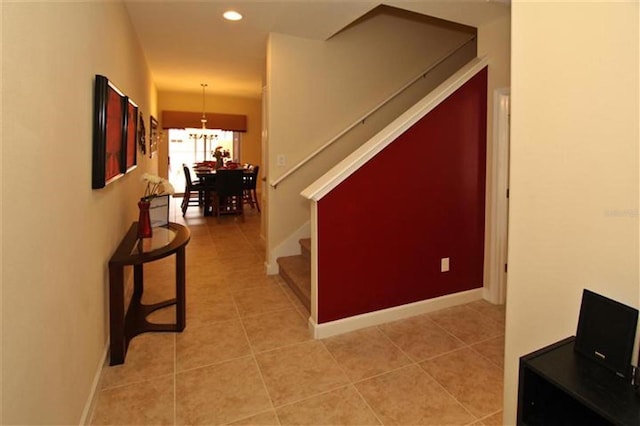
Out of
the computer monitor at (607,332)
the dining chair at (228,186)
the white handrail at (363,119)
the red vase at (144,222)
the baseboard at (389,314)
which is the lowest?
the baseboard at (389,314)

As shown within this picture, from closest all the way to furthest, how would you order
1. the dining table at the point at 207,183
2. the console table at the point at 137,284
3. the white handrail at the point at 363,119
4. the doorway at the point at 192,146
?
the console table at the point at 137,284, the white handrail at the point at 363,119, the dining table at the point at 207,183, the doorway at the point at 192,146

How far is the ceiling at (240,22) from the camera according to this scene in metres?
2.85

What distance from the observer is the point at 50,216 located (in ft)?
4.21

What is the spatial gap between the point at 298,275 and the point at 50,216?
2.34m

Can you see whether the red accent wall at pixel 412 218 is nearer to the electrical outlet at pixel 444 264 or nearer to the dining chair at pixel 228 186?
the electrical outlet at pixel 444 264

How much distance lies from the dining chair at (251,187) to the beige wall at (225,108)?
1112mm

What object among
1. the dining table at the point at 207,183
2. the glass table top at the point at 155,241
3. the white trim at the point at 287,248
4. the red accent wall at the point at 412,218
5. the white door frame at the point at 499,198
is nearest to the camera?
the glass table top at the point at 155,241

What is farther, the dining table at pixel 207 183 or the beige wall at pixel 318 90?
the dining table at pixel 207 183

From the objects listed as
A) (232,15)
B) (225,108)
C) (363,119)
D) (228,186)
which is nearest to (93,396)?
(232,15)

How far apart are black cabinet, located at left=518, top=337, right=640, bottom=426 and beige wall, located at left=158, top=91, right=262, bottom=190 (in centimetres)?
824

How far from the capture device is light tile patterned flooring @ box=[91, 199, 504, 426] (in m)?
1.81

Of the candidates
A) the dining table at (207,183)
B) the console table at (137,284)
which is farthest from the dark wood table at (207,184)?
the console table at (137,284)

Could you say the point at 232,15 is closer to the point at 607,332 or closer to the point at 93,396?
the point at 93,396

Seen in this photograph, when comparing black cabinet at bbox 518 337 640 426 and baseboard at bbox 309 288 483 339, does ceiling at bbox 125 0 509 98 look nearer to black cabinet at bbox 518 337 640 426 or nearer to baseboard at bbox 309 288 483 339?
baseboard at bbox 309 288 483 339
